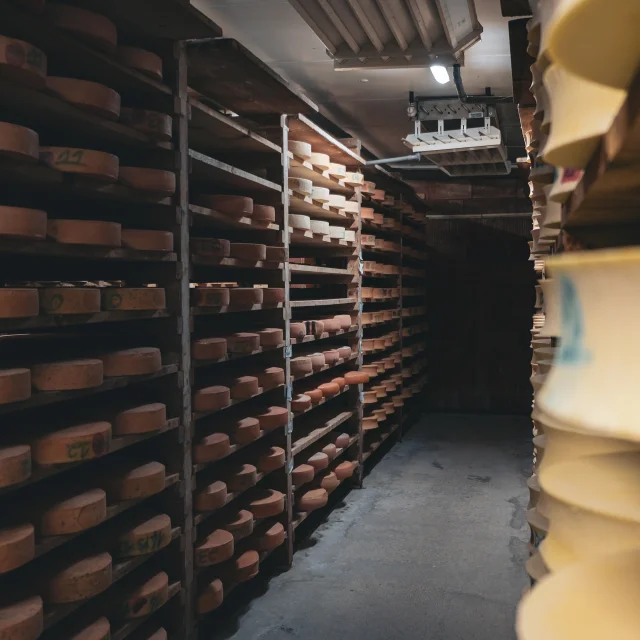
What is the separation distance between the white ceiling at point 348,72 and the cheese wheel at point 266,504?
2.87 metres

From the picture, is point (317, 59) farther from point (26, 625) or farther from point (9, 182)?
point (26, 625)

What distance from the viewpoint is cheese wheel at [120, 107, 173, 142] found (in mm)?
2807

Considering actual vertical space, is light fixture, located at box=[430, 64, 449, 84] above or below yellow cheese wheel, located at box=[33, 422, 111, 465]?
above

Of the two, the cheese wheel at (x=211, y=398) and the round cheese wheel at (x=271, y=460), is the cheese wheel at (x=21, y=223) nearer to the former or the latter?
the cheese wheel at (x=211, y=398)

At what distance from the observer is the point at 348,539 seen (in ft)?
16.2

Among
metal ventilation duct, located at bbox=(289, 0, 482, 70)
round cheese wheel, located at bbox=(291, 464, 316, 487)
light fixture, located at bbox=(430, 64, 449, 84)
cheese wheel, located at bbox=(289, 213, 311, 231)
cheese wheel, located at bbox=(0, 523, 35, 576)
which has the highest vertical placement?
light fixture, located at bbox=(430, 64, 449, 84)

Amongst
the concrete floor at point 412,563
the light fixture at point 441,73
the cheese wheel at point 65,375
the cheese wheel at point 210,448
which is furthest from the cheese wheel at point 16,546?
the light fixture at point 441,73

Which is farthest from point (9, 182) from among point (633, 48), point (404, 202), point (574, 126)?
point (404, 202)

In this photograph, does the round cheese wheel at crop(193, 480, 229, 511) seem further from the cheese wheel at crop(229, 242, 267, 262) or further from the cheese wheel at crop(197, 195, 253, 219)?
the cheese wheel at crop(197, 195, 253, 219)

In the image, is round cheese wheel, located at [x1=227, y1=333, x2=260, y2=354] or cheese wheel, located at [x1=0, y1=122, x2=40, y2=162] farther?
round cheese wheel, located at [x1=227, y1=333, x2=260, y2=354]

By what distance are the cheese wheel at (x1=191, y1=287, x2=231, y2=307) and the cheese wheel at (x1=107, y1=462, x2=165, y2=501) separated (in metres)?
0.78

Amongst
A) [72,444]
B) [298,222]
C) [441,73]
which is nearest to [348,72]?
[441,73]

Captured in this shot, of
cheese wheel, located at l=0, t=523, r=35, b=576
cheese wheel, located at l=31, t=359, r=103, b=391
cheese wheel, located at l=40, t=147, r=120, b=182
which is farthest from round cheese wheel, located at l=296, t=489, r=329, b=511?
cheese wheel, located at l=40, t=147, r=120, b=182

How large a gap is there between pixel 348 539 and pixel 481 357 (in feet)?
18.0
